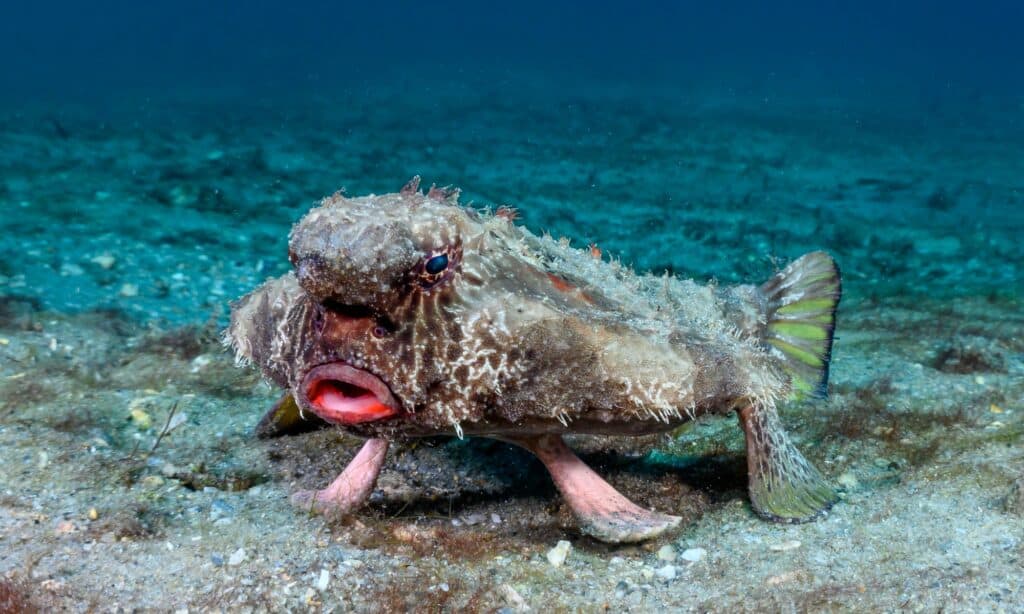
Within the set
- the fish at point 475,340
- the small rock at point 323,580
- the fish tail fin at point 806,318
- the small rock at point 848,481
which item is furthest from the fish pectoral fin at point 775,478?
the small rock at point 323,580

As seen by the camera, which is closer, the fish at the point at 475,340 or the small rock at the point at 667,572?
the fish at the point at 475,340

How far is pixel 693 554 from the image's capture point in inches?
136

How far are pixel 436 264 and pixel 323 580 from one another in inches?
56.1

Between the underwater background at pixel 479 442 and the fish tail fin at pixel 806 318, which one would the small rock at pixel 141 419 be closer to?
the underwater background at pixel 479 442

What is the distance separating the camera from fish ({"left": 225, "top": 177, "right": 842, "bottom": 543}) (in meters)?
2.82

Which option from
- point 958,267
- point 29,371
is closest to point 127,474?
point 29,371

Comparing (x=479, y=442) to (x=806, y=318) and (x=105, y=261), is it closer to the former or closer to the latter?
(x=806, y=318)

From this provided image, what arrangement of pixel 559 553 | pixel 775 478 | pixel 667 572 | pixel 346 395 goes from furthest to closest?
pixel 775 478
pixel 559 553
pixel 667 572
pixel 346 395

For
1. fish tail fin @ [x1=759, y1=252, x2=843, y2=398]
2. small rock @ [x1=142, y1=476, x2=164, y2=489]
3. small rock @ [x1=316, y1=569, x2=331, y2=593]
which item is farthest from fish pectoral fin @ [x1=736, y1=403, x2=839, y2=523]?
small rock @ [x1=142, y1=476, x2=164, y2=489]

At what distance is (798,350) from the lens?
179 inches

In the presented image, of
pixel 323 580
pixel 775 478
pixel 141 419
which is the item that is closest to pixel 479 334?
pixel 323 580

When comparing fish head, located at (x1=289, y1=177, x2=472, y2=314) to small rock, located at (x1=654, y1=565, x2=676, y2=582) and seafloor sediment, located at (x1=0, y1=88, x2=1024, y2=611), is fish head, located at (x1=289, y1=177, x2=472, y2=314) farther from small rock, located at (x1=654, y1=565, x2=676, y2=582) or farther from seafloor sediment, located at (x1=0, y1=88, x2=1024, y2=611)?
small rock, located at (x1=654, y1=565, x2=676, y2=582)

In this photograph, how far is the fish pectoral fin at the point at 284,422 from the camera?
4.69m

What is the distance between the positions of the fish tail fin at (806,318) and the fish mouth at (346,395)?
8.67 feet
